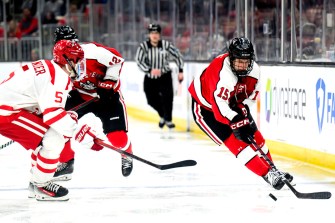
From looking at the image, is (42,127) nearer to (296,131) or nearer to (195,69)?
(296,131)

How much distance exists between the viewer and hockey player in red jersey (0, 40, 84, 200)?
5.08m

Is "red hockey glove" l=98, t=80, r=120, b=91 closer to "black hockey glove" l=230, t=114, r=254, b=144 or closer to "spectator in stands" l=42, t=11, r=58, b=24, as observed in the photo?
"black hockey glove" l=230, t=114, r=254, b=144

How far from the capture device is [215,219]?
16.1 feet

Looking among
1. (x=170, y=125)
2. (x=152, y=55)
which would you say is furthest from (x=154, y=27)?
(x=170, y=125)

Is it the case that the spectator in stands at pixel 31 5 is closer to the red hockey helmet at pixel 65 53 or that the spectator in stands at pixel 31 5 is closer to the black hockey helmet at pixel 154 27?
the black hockey helmet at pixel 154 27

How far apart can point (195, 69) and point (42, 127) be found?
5.53 meters

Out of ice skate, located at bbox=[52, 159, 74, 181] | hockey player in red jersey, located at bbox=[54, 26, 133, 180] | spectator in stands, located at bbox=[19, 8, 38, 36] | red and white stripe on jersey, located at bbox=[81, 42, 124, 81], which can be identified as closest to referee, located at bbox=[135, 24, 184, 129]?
hockey player in red jersey, located at bbox=[54, 26, 133, 180]

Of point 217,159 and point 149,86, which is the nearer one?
point 217,159

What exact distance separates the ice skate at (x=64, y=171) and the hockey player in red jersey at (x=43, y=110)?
2.89 ft

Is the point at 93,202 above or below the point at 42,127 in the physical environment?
below

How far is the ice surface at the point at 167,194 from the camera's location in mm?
4992

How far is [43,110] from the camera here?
5.07 meters

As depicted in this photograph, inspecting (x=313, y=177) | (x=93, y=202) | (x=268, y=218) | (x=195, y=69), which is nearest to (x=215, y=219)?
(x=268, y=218)

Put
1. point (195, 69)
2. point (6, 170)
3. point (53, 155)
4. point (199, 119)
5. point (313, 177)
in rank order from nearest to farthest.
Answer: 1. point (53, 155)
2. point (199, 119)
3. point (313, 177)
4. point (6, 170)
5. point (195, 69)
